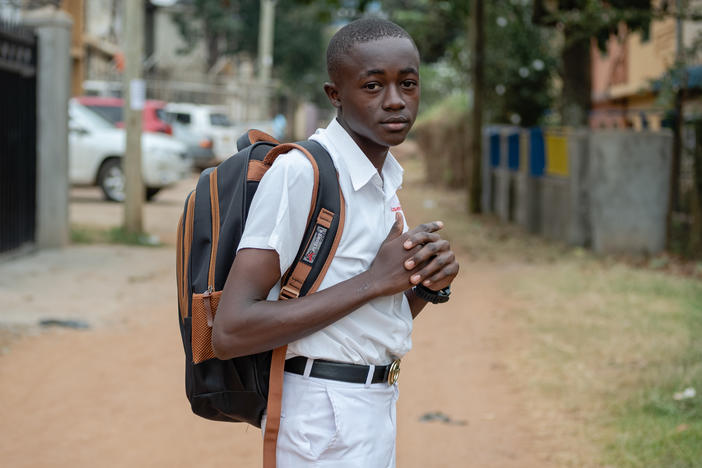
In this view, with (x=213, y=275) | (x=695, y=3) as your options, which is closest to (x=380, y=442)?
(x=213, y=275)

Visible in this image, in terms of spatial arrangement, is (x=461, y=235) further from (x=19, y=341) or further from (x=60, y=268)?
(x=19, y=341)

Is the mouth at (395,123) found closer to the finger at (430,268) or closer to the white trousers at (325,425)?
the finger at (430,268)

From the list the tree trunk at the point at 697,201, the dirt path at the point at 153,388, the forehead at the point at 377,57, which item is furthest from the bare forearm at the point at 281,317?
the tree trunk at the point at 697,201

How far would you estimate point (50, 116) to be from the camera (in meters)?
10.8

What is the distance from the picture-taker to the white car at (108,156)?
15867mm

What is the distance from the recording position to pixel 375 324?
6.97 ft

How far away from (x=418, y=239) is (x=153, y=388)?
4.07 m

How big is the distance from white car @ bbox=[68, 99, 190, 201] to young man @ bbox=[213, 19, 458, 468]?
14.2m

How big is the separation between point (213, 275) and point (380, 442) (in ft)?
1.80

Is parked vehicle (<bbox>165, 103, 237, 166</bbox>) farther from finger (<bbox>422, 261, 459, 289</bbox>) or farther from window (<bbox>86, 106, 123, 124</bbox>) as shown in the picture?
finger (<bbox>422, 261, 459, 289</bbox>)

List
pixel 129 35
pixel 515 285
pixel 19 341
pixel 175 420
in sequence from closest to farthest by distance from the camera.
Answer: pixel 175 420
pixel 19 341
pixel 515 285
pixel 129 35

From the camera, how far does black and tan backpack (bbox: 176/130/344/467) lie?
204cm

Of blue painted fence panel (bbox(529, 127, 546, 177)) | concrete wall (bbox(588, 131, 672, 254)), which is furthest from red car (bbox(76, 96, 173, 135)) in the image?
concrete wall (bbox(588, 131, 672, 254))

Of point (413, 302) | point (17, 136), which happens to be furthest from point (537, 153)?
point (413, 302)
